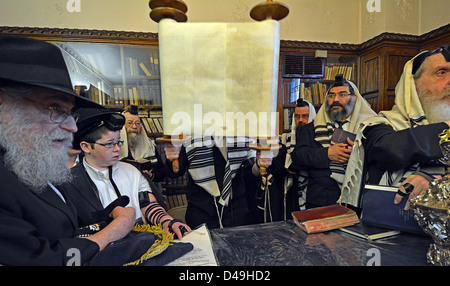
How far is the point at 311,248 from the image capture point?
3.09 ft

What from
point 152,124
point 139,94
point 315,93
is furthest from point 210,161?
point 315,93

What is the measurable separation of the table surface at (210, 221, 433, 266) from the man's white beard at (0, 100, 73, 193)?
718 mm

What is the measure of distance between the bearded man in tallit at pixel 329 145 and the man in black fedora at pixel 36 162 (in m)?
1.56

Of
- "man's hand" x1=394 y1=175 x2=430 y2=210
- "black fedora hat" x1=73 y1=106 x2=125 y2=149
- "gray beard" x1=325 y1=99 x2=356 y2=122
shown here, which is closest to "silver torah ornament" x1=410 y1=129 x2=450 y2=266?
"man's hand" x1=394 y1=175 x2=430 y2=210

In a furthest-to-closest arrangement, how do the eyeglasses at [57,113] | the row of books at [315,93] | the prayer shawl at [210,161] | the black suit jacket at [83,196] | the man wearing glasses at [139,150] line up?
the row of books at [315,93], the man wearing glasses at [139,150], the prayer shawl at [210,161], the black suit jacket at [83,196], the eyeglasses at [57,113]

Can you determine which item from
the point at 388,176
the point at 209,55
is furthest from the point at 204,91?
the point at 388,176

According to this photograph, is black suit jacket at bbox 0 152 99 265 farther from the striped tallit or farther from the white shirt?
the striped tallit

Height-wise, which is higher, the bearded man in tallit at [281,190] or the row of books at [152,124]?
the row of books at [152,124]

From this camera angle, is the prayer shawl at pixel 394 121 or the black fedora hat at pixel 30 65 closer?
the black fedora hat at pixel 30 65

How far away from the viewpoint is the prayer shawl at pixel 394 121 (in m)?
1.49

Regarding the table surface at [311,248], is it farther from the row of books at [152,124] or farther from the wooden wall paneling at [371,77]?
the wooden wall paneling at [371,77]

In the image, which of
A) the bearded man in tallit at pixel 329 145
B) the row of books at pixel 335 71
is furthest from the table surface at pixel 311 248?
the row of books at pixel 335 71

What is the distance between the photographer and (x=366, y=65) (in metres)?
4.18
